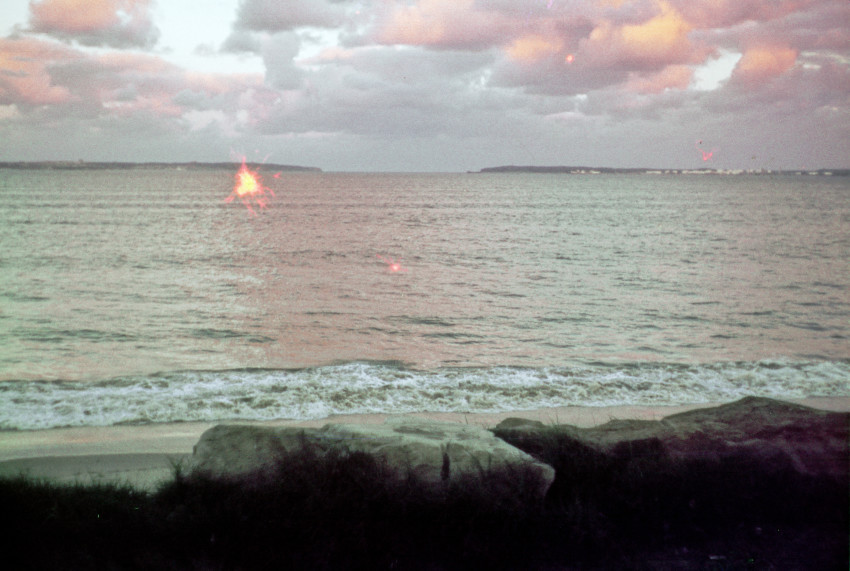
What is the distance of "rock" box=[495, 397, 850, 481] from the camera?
5766 mm

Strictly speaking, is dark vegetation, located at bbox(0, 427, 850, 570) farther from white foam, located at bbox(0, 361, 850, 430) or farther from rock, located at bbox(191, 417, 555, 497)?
white foam, located at bbox(0, 361, 850, 430)

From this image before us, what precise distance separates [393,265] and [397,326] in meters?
13.3

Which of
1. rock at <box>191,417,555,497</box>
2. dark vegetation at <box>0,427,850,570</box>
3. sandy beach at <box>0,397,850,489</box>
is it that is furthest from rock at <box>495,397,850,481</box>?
sandy beach at <box>0,397,850,489</box>

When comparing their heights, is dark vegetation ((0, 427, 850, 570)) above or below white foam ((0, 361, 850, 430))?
above

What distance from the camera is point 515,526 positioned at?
15.3ft

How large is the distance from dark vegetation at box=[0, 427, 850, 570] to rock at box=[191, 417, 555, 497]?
0.14 meters

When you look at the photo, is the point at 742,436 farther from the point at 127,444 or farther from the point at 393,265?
the point at 393,265

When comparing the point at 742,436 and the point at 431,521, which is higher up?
the point at 742,436

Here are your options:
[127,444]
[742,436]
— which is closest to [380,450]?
[742,436]

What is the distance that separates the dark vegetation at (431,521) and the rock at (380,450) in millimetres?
143

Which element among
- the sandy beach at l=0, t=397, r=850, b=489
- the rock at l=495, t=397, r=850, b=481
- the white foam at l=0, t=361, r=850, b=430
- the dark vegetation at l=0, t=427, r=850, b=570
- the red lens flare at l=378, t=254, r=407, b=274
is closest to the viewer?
the dark vegetation at l=0, t=427, r=850, b=570

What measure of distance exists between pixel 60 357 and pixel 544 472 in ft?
44.5

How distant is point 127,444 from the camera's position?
9.22 metres

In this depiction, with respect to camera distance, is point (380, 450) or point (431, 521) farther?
point (380, 450)
